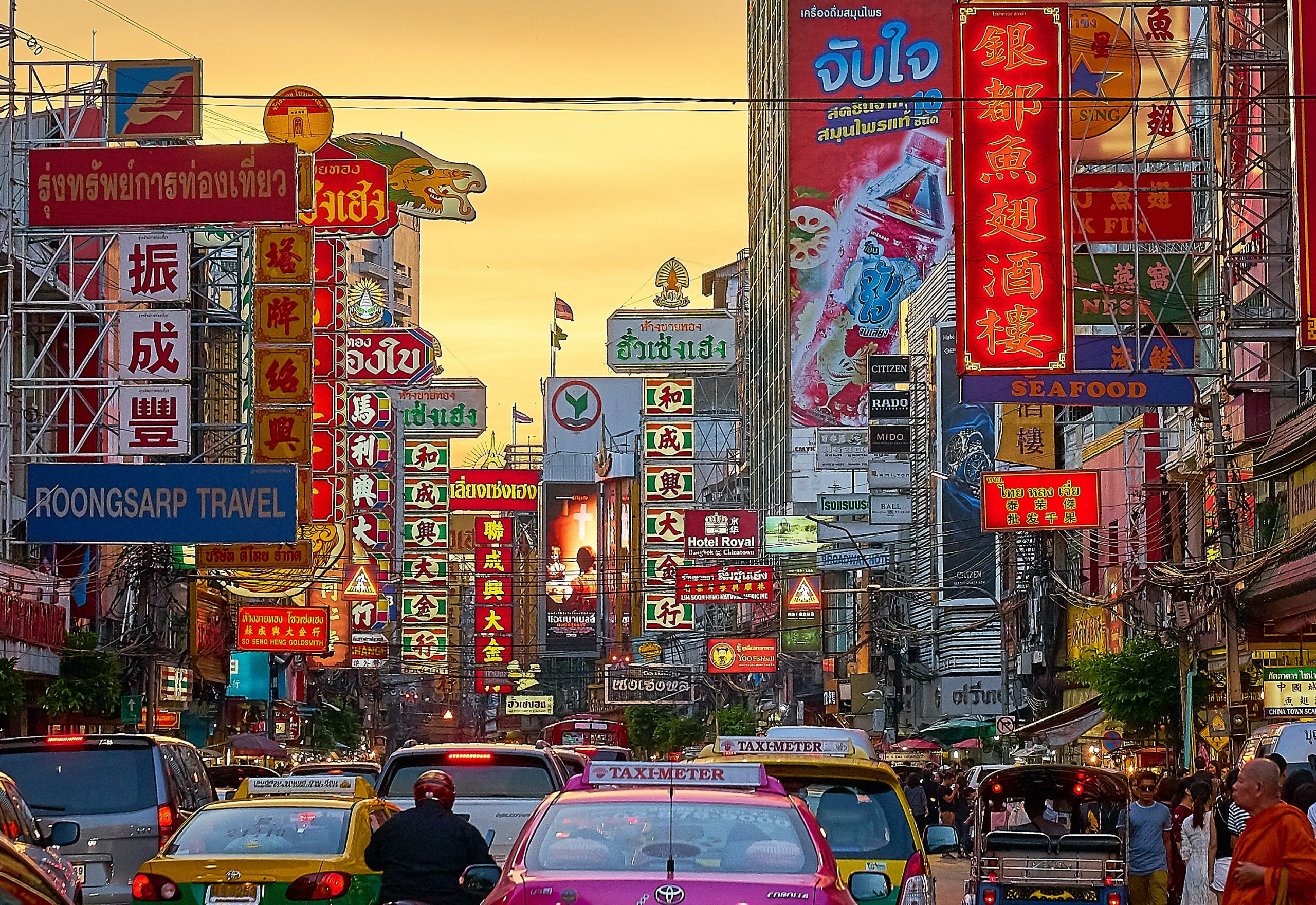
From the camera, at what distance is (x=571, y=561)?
7687 inches

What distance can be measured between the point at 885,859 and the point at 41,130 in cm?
4253

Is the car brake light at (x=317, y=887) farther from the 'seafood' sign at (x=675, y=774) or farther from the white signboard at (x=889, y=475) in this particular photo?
the white signboard at (x=889, y=475)

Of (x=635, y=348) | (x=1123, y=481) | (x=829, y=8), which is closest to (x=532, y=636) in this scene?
(x=635, y=348)

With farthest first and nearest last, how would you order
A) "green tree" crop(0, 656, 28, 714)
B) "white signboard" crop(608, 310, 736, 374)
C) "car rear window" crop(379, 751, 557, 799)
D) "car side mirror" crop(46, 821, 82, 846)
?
"white signboard" crop(608, 310, 736, 374)
"green tree" crop(0, 656, 28, 714)
"car rear window" crop(379, 751, 557, 799)
"car side mirror" crop(46, 821, 82, 846)

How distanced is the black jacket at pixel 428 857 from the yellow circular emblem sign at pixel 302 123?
118ft

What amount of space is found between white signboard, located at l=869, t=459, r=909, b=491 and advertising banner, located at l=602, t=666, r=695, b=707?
995 inches

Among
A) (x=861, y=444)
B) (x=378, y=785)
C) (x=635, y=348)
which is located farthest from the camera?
(x=635, y=348)

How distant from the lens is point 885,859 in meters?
12.6

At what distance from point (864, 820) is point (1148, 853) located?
6.48m

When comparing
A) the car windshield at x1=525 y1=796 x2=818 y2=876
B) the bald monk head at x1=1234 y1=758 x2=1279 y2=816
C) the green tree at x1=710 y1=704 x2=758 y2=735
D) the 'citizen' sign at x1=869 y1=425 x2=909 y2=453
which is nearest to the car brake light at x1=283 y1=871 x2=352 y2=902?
the car windshield at x1=525 y1=796 x2=818 y2=876

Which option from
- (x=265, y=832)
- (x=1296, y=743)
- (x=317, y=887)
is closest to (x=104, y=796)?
(x=265, y=832)

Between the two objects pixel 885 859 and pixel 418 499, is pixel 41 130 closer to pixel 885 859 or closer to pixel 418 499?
pixel 418 499

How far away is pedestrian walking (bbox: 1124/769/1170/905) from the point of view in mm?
18547

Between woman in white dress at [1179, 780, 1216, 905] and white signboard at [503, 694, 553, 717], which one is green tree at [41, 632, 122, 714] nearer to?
woman in white dress at [1179, 780, 1216, 905]
